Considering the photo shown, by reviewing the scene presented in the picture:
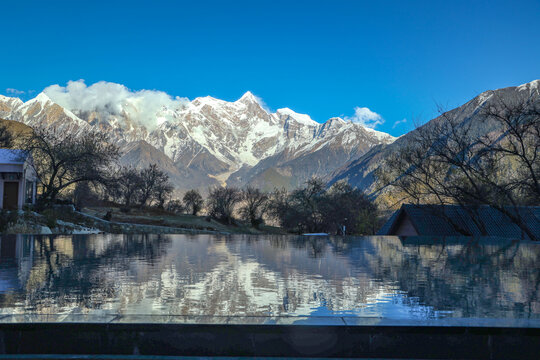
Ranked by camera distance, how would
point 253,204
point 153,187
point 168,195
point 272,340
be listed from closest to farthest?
point 272,340
point 153,187
point 168,195
point 253,204

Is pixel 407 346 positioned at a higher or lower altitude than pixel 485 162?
lower

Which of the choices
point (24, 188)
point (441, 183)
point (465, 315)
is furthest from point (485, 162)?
point (24, 188)

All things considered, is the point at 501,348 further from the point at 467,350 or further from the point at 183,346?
the point at 183,346

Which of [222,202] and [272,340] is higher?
[222,202]

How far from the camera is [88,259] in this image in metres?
8.05

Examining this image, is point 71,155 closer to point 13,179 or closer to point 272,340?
point 13,179

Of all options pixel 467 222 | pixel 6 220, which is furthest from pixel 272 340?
pixel 467 222

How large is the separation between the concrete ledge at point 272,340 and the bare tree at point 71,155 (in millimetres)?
27558

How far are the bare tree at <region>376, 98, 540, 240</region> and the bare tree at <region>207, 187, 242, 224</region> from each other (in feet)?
169

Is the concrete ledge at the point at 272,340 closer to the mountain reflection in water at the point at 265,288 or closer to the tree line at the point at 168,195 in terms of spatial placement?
the mountain reflection in water at the point at 265,288

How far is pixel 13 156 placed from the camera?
3100 cm

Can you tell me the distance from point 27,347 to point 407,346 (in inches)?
109

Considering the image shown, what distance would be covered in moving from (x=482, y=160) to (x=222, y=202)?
59794 mm

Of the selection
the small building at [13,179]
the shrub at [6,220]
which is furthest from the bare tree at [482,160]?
the small building at [13,179]
